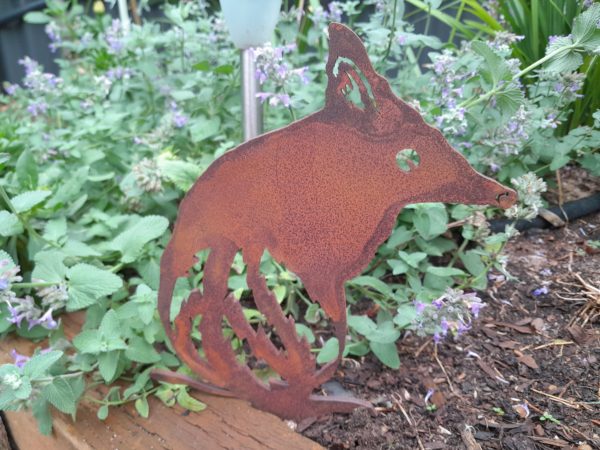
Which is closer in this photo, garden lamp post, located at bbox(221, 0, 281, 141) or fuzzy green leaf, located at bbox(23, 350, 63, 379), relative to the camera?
fuzzy green leaf, located at bbox(23, 350, 63, 379)

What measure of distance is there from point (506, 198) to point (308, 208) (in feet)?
0.99

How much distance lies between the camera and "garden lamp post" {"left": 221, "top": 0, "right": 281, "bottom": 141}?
Result: 1.21m

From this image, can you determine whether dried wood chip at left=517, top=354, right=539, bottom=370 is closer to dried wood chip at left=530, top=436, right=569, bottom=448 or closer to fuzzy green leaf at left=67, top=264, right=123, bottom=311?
dried wood chip at left=530, top=436, right=569, bottom=448

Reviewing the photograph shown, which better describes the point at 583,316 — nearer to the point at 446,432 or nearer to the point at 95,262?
the point at 446,432

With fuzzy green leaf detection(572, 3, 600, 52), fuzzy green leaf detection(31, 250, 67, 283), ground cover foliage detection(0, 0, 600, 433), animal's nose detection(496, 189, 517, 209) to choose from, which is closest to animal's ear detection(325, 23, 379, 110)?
animal's nose detection(496, 189, 517, 209)

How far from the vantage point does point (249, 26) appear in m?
1.24

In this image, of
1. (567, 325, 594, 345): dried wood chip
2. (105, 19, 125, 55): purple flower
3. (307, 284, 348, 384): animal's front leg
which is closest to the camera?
(307, 284, 348, 384): animal's front leg

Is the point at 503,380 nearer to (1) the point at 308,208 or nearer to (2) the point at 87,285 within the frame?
(1) the point at 308,208

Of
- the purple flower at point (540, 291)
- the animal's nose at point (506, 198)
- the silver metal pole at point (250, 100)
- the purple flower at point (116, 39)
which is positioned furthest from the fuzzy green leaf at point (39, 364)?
the purple flower at point (116, 39)

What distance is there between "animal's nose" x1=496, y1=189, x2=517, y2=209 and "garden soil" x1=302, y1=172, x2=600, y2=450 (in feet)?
1.31

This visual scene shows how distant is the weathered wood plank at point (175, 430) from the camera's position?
1.03 m

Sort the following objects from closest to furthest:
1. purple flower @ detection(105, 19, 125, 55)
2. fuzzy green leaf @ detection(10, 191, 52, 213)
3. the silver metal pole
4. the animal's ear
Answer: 1. the animal's ear
2. fuzzy green leaf @ detection(10, 191, 52, 213)
3. the silver metal pole
4. purple flower @ detection(105, 19, 125, 55)

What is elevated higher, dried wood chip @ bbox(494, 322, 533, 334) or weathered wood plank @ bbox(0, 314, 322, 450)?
dried wood chip @ bbox(494, 322, 533, 334)

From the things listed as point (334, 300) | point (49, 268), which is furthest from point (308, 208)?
point (49, 268)
